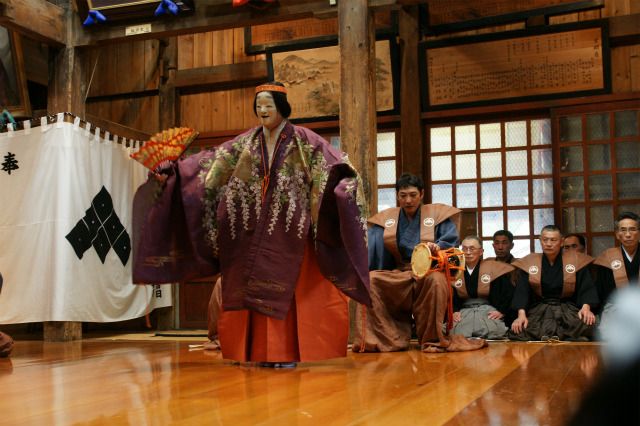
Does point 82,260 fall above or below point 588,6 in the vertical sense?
below

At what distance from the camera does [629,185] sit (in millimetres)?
5957

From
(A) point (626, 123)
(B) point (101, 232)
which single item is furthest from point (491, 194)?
(B) point (101, 232)

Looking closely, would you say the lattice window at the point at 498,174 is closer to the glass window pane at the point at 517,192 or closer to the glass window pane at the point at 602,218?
the glass window pane at the point at 517,192

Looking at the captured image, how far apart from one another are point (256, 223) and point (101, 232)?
289cm

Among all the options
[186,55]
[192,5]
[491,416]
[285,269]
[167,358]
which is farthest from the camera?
[186,55]

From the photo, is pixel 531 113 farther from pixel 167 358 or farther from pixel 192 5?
pixel 167 358

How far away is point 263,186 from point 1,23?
10.4ft

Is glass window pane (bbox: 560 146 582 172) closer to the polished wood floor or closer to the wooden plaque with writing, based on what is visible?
the wooden plaque with writing

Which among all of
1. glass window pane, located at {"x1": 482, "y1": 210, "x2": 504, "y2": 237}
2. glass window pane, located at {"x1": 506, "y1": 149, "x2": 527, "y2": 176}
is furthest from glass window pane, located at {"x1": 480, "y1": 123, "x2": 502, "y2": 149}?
glass window pane, located at {"x1": 482, "y1": 210, "x2": 504, "y2": 237}

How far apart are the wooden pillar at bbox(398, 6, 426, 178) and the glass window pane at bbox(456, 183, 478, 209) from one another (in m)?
0.37

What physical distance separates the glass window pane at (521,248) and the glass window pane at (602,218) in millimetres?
562

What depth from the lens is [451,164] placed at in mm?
6559

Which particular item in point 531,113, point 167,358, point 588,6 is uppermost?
point 588,6

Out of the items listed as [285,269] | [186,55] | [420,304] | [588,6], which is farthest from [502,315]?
[186,55]
